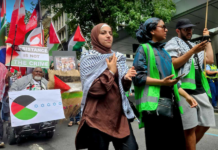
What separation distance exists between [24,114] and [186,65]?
10.8ft

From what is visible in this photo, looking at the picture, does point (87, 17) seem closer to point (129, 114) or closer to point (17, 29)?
point (17, 29)

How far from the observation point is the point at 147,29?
221 centimetres

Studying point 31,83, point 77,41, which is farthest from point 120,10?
point 31,83

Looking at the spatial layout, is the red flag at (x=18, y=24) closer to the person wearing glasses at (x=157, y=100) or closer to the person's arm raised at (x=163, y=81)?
the person wearing glasses at (x=157, y=100)

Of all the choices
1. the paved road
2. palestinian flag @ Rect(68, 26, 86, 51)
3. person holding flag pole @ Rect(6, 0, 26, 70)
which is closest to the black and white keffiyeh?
the paved road

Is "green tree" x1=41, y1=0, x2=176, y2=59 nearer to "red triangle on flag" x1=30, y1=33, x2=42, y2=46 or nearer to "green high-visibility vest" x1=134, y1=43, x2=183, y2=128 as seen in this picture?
"red triangle on flag" x1=30, y1=33, x2=42, y2=46

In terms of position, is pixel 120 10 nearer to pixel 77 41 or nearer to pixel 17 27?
pixel 77 41

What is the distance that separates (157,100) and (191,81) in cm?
62

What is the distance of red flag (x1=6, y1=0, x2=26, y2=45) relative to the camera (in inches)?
199

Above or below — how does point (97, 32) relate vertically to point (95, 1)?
below

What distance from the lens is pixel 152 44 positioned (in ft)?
7.15

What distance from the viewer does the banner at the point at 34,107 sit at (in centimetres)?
416

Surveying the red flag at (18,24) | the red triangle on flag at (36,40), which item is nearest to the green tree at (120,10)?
the red triangle on flag at (36,40)

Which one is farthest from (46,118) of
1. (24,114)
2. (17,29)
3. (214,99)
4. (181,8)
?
(181,8)
